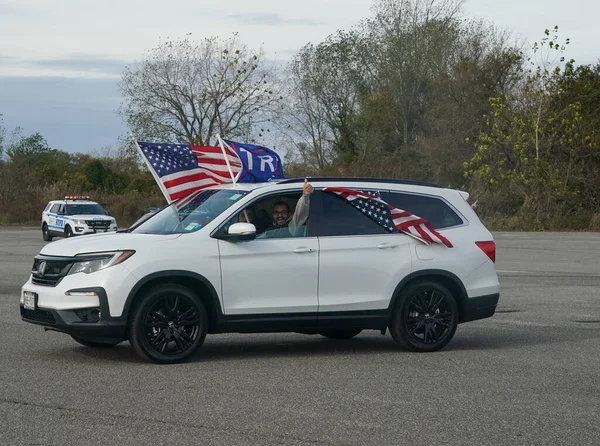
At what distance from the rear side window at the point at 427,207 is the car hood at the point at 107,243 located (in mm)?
2414

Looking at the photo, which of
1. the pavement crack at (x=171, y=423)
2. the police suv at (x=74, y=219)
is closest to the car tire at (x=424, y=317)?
the pavement crack at (x=171, y=423)

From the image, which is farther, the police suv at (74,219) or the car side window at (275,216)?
the police suv at (74,219)

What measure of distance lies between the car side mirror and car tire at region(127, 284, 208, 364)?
67 centimetres

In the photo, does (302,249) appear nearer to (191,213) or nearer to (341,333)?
(191,213)

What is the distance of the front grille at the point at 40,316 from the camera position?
9766 mm

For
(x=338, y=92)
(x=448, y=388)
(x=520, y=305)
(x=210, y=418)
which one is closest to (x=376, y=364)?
(x=448, y=388)

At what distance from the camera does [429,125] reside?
200 feet

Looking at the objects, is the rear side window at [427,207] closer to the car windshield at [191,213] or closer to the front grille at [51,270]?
the car windshield at [191,213]

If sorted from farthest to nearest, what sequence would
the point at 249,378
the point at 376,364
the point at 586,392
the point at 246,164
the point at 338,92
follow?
1. the point at 338,92
2. the point at 246,164
3. the point at 376,364
4. the point at 249,378
5. the point at 586,392

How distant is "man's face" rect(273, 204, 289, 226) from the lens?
10.5m

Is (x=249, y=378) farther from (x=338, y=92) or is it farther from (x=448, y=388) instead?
(x=338, y=92)

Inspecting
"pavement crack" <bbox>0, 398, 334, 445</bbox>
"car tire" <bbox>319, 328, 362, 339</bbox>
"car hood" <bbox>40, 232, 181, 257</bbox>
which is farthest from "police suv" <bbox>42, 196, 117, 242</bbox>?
"pavement crack" <bbox>0, 398, 334, 445</bbox>

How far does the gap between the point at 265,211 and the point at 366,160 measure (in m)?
52.2

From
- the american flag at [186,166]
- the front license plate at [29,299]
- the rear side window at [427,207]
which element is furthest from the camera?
the american flag at [186,166]
